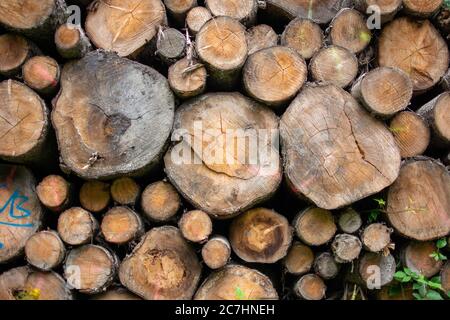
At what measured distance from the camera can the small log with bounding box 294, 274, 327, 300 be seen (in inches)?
126

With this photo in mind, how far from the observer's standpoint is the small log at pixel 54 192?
10.3 feet

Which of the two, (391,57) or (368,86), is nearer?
(368,86)

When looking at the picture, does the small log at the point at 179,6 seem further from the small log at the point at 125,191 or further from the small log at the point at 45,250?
the small log at the point at 45,250

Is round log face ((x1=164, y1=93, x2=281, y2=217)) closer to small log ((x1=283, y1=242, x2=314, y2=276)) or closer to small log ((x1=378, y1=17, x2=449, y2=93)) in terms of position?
small log ((x1=283, y1=242, x2=314, y2=276))

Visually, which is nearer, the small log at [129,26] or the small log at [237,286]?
A: the small log at [237,286]

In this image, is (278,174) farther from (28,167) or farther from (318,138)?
(28,167)

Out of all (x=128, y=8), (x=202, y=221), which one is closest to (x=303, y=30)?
(x=128, y=8)

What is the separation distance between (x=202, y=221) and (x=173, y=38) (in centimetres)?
103

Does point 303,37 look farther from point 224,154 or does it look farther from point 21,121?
point 21,121

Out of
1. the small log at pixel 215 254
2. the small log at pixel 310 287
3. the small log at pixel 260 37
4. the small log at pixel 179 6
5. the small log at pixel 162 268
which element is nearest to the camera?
the small log at pixel 215 254

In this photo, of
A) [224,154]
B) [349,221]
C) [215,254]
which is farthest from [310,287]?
[224,154]

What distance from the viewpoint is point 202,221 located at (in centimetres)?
303

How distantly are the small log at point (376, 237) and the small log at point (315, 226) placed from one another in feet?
0.57

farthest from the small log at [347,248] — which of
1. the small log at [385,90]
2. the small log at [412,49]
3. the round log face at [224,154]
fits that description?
the small log at [412,49]
